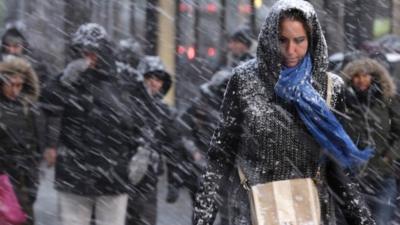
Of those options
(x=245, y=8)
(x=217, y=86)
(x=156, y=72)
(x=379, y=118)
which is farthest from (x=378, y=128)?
(x=245, y=8)

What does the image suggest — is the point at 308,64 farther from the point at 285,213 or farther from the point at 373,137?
the point at 373,137

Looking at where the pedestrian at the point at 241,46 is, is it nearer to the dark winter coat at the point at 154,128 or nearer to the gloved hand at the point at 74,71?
the dark winter coat at the point at 154,128

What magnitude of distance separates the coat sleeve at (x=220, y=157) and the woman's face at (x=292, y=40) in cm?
24

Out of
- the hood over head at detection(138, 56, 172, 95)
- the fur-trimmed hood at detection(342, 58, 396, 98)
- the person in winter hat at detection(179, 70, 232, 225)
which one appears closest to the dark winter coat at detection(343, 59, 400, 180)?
the fur-trimmed hood at detection(342, 58, 396, 98)

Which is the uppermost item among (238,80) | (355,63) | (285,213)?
(355,63)

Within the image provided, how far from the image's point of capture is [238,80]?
3.60m

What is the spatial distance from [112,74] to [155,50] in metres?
10.3

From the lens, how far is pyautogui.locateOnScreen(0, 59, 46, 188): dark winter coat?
19.7 ft

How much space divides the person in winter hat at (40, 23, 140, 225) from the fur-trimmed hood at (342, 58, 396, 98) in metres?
1.97

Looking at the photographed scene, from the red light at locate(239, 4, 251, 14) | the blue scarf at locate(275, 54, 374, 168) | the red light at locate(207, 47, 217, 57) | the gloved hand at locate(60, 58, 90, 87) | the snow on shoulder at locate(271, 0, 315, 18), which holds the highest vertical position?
the red light at locate(239, 4, 251, 14)

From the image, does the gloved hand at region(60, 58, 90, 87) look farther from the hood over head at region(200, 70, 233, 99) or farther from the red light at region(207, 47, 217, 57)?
the red light at region(207, 47, 217, 57)

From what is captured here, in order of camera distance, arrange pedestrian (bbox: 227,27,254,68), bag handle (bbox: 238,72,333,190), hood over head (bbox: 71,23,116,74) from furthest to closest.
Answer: pedestrian (bbox: 227,27,254,68), hood over head (bbox: 71,23,116,74), bag handle (bbox: 238,72,333,190)

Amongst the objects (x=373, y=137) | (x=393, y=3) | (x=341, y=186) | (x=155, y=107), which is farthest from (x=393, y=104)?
(x=393, y=3)

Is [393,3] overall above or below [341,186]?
above
